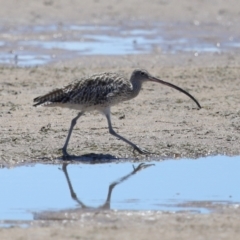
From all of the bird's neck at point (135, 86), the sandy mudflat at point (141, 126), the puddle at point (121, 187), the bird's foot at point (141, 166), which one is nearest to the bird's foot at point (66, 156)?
the sandy mudflat at point (141, 126)

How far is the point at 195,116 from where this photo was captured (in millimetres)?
13641

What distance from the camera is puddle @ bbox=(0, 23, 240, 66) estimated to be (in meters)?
19.4

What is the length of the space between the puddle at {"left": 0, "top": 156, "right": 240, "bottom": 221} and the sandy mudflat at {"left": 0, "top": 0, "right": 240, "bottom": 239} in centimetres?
35

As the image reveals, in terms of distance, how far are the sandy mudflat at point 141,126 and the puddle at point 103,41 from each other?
2.50ft

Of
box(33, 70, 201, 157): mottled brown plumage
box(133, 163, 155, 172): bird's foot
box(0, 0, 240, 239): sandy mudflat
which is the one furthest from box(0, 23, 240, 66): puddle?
box(133, 163, 155, 172): bird's foot

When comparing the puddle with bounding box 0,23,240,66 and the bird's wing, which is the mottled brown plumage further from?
the puddle with bounding box 0,23,240,66

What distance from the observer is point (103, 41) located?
838 inches

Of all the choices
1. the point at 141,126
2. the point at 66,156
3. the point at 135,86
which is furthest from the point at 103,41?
the point at 66,156

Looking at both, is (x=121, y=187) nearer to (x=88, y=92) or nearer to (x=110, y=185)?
(x=110, y=185)

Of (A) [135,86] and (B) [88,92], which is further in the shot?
(A) [135,86]

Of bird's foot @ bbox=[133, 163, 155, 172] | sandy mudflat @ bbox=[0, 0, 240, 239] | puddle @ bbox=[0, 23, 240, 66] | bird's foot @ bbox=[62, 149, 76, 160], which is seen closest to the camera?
sandy mudflat @ bbox=[0, 0, 240, 239]

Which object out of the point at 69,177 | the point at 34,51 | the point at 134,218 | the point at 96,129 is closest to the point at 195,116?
the point at 96,129

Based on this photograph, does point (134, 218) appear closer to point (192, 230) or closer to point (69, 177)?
point (192, 230)

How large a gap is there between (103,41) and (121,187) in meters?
11.4
